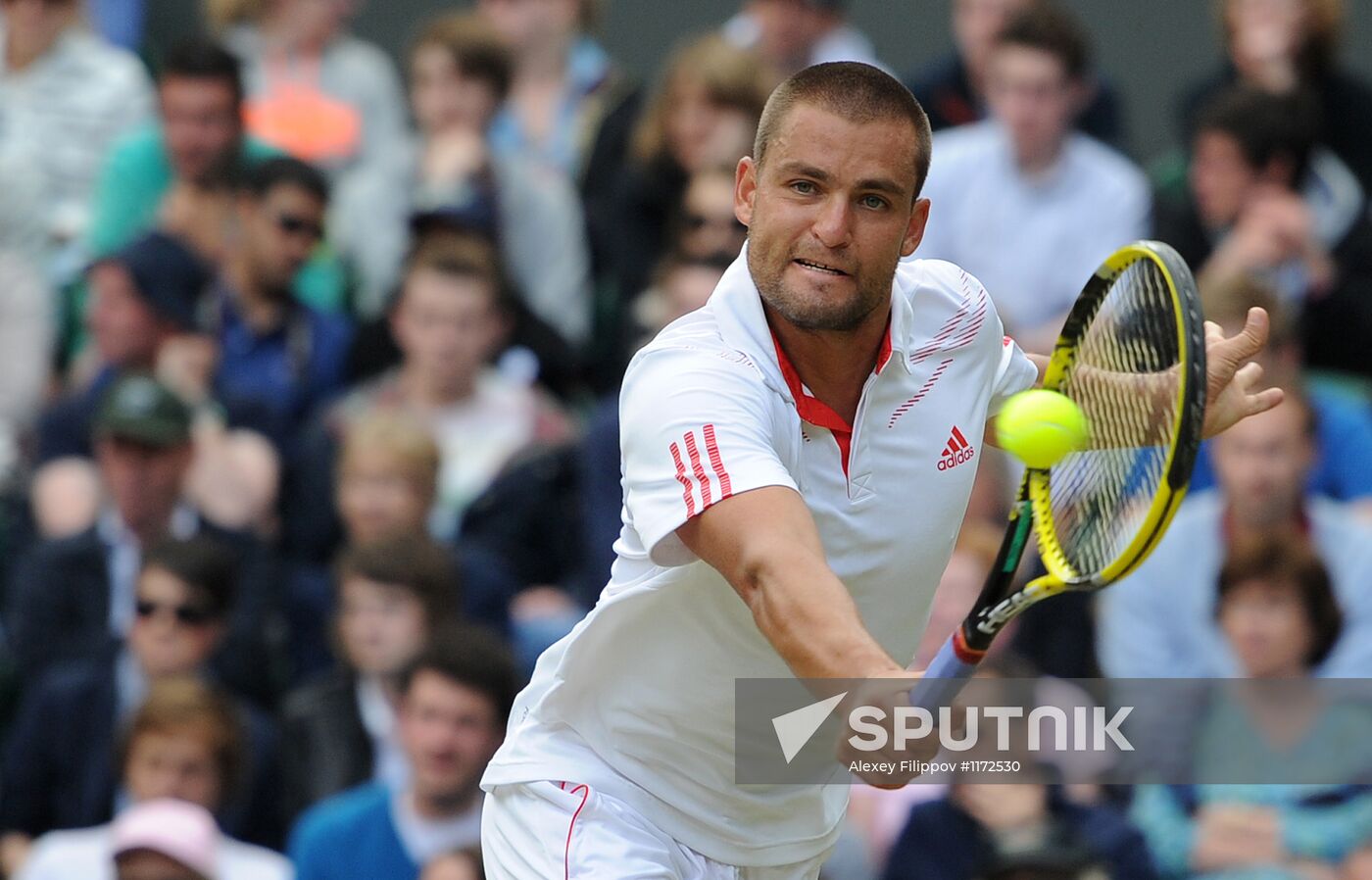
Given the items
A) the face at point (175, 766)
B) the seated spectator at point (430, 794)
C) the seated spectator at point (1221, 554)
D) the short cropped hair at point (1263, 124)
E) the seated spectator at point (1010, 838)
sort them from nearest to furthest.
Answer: the seated spectator at point (1010, 838), the seated spectator at point (430, 794), the face at point (175, 766), the seated spectator at point (1221, 554), the short cropped hair at point (1263, 124)

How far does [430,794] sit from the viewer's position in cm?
608

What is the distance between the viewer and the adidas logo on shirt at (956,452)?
3.68m

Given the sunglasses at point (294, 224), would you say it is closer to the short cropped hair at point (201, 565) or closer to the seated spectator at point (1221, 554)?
the short cropped hair at point (201, 565)

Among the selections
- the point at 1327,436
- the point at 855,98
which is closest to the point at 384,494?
the point at 1327,436

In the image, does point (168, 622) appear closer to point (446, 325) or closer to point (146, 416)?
→ point (146, 416)

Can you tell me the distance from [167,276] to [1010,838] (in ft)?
12.6

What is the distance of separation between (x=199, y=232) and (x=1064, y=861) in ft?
14.2

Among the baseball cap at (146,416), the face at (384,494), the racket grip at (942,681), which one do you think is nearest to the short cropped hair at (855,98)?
the racket grip at (942,681)

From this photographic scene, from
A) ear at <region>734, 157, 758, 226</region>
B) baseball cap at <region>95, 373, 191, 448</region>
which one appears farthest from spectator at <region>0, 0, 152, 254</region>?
ear at <region>734, 157, 758, 226</region>

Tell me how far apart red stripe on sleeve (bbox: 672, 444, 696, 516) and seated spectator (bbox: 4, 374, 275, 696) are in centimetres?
406

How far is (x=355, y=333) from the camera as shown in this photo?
8.28 meters

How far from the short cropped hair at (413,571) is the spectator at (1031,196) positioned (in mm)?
2286

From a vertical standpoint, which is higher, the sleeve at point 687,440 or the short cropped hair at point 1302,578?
the short cropped hair at point 1302,578

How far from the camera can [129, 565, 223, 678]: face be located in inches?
270
